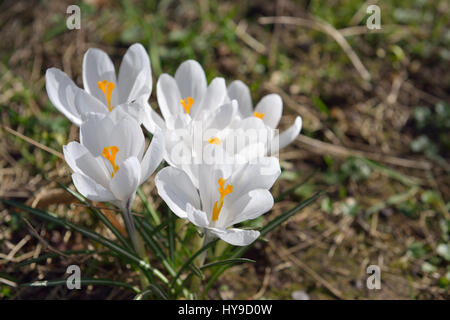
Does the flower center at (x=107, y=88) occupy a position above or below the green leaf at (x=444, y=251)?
above

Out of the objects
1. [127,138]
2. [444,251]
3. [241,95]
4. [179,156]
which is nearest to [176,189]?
Result: [179,156]

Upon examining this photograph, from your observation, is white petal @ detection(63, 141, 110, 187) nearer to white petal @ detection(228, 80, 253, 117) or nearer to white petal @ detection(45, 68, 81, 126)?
white petal @ detection(45, 68, 81, 126)

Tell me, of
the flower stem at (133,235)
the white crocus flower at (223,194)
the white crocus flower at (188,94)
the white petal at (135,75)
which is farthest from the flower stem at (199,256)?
the white petal at (135,75)

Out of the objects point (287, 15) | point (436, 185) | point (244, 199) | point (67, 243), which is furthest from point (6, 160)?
point (436, 185)

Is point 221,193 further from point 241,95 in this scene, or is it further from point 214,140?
point 241,95

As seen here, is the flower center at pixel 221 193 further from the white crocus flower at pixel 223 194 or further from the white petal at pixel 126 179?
the white petal at pixel 126 179

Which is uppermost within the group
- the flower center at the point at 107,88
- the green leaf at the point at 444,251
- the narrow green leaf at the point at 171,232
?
the flower center at the point at 107,88

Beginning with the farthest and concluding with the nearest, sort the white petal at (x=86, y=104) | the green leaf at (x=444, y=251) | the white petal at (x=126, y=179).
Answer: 1. the green leaf at (x=444, y=251)
2. the white petal at (x=86, y=104)
3. the white petal at (x=126, y=179)
